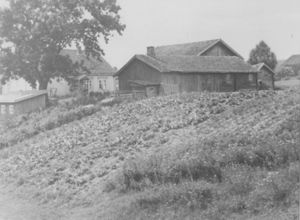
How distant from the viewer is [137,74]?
43.0 meters

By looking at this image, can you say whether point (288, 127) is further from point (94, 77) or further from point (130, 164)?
point (94, 77)

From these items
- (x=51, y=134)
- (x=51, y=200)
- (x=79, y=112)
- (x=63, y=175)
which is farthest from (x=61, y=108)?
(x=51, y=200)

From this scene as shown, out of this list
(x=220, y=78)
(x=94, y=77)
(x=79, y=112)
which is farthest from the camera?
(x=94, y=77)

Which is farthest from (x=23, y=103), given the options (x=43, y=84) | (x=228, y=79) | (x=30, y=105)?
(x=228, y=79)

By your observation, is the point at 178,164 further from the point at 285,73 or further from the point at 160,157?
the point at 285,73

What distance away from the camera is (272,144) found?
Result: 1202 cm

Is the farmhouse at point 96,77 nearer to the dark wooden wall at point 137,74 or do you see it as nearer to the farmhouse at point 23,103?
the dark wooden wall at point 137,74

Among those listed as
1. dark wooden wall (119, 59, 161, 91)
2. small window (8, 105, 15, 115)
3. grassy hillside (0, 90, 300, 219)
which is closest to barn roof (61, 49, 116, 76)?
dark wooden wall (119, 59, 161, 91)

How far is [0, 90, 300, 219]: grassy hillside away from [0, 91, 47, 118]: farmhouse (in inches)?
756

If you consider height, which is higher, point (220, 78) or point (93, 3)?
point (93, 3)

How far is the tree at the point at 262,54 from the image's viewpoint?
63281 millimetres

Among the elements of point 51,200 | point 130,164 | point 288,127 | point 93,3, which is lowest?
point 51,200

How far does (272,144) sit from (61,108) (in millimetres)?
27110

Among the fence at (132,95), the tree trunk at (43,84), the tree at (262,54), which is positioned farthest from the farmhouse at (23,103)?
the tree at (262,54)
